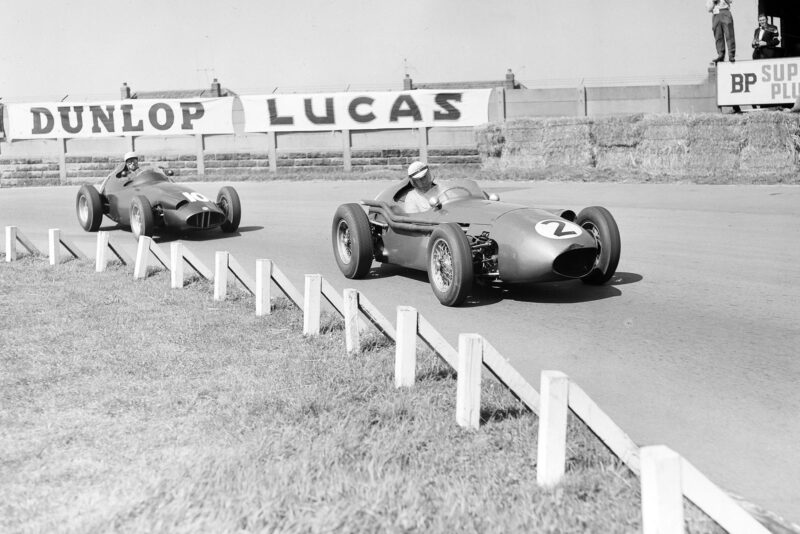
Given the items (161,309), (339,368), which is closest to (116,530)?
(339,368)

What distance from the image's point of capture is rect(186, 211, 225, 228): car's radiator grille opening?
1278cm

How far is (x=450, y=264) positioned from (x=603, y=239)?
1.39 m

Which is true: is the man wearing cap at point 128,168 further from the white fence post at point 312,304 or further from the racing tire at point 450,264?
the white fence post at point 312,304

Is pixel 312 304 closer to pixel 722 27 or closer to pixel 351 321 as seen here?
pixel 351 321

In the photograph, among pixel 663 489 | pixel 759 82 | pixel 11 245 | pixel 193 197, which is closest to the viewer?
pixel 663 489

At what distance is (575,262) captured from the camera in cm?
767

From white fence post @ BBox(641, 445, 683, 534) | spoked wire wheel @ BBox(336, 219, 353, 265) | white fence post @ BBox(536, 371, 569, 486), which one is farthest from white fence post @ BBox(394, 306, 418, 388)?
spoked wire wheel @ BBox(336, 219, 353, 265)

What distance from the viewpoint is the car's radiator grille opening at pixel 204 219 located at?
12.8 metres

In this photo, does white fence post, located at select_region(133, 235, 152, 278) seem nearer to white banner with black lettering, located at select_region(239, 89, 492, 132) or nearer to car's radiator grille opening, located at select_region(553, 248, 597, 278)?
car's radiator grille opening, located at select_region(553, 248, 597, 278)

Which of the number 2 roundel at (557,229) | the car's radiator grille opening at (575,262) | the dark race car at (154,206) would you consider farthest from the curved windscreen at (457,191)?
the dark race car at (154,206)

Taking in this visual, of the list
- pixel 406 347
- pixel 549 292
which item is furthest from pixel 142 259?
pixel 406 347

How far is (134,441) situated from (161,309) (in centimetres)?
361

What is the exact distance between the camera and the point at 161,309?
26.2 ft

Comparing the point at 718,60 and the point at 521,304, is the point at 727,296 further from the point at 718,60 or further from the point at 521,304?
the point at 718,60
